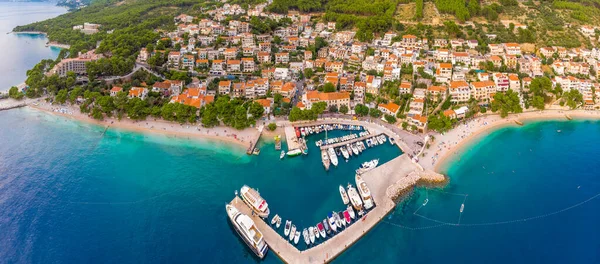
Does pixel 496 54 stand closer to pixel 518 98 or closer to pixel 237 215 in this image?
pixel 518 98

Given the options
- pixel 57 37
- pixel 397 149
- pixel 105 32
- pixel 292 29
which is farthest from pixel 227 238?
pixel 57 37

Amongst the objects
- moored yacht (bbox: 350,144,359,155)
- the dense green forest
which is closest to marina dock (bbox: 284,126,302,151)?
moored yacht (bbox: 350,144,359,155)

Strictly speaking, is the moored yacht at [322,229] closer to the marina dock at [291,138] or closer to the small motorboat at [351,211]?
the small motorboat at [351,211]

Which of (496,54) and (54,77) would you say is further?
(496,54)

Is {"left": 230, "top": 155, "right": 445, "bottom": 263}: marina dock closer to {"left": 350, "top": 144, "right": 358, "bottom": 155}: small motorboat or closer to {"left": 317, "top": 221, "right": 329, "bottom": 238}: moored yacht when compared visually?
{"left": 317, "top": 221, "right": 329, "bottom": 238}: moored yacht

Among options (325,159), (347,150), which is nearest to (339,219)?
(325,159)

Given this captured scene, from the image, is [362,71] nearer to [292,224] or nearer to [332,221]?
[332,221]
